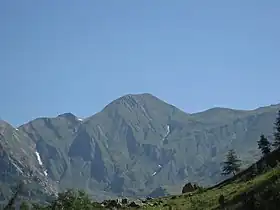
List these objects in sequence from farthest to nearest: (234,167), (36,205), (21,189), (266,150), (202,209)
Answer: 1. (234,167)
2. (266,150)
3. (21,189)
4. (36,205)
5. (202,209)

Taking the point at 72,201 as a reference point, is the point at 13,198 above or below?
above

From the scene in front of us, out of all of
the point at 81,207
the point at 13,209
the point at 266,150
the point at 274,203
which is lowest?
the point at 274,203

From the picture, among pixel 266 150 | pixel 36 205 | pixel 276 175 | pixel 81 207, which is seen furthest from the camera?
pixel 266 150

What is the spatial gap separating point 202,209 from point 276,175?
921 centimetres

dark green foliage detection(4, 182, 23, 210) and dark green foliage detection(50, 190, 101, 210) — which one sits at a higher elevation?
dark green foliage detection(4, 182, 23, 210)

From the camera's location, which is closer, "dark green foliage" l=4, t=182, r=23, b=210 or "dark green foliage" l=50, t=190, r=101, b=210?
"dark green foliage" l=50, t=190, r=101, b=210

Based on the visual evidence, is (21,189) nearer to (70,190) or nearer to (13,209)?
(13,209)

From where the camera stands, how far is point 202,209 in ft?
138

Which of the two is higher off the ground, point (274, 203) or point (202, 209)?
point (202, 209)

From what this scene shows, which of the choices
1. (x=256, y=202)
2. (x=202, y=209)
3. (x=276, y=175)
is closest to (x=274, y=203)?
(x=256, y=202)

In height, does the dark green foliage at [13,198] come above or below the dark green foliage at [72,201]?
above

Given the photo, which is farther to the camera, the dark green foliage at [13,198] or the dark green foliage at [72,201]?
the dark green foliage at [13,198]

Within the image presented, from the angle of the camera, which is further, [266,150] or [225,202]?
[266,150]

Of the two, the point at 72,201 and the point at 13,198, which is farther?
the point at 13,198
